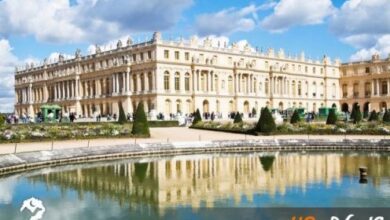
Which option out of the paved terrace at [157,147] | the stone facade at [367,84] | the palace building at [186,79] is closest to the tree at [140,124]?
the paved terrace at [157,147]

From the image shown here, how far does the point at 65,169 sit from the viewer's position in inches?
782

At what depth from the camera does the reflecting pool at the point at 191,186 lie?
1262cm

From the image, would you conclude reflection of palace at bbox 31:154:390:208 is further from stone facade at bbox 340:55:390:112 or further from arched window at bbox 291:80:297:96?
stone facade at bbox 340:55:390:112

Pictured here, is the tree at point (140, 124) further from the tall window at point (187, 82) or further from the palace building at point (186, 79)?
the tall window at point (187, 82)

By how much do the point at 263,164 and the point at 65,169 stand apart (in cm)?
804

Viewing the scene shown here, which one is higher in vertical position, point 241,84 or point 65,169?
point 241,84

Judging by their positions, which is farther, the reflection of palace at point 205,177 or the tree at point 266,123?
the tree at point 266,123

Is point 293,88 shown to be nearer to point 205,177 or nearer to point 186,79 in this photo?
point 186,79

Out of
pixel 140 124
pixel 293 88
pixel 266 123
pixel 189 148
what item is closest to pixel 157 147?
pixel 189 148

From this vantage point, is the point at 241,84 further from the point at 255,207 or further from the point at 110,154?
the point at 255,207

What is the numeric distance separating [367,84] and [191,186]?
67.4 metres


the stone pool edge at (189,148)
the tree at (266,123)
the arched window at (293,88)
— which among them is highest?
the arched window at (293,88)

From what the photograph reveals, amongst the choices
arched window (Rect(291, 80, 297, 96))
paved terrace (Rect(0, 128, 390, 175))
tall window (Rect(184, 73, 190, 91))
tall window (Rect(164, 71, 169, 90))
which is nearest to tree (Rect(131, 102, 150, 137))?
paved terrace (Rect(0, 128, 390, 175))

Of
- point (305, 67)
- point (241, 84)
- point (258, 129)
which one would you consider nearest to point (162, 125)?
point (258, 129)
